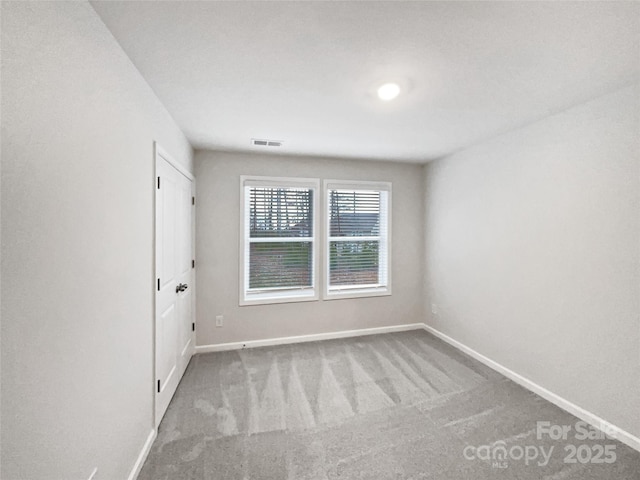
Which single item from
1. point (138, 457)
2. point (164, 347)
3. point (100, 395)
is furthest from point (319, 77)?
point (138, 457)

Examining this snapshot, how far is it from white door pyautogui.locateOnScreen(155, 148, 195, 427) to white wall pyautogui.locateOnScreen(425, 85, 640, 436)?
10.4 feet

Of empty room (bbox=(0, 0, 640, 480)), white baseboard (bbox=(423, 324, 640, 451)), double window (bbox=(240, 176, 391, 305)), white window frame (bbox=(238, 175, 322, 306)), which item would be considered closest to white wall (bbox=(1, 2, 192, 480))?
empty room (bbox=(0, 0, 640, 480))


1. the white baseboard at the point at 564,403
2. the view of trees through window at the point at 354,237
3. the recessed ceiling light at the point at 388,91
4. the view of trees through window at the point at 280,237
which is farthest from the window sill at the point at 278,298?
the recessed ceiling light at the point at 388,91

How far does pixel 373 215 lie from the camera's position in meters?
3.98

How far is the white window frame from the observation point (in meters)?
3.42

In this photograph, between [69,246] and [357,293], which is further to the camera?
[357,293]

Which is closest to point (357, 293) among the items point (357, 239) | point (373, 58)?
point (357, 239)

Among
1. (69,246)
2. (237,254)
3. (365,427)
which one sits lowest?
(365,427)

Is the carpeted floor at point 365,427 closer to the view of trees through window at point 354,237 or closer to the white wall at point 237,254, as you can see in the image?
the white wall at point 237,254

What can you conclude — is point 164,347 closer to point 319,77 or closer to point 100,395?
point 100,395

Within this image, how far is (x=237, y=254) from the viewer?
342 centimetres

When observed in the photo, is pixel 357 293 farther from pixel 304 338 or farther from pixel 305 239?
pixel 305 239

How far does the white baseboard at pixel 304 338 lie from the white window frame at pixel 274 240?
19.5 inches

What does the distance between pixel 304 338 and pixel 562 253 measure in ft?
9.39
